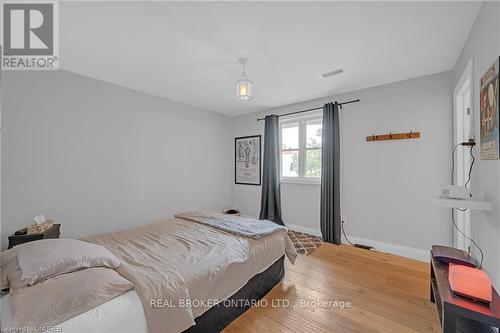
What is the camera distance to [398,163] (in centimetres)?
290

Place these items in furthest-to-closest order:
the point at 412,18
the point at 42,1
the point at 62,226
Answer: the point at 62,226 < the point at 412,18 < the point at 42,1

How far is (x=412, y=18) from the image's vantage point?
5.46ft

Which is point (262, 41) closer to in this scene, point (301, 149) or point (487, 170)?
point (487, 170)

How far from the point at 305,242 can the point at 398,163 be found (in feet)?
5.93

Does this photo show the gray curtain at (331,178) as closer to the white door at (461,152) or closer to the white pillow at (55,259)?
the white door at (461,152)

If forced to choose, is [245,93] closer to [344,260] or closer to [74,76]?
[74,76]

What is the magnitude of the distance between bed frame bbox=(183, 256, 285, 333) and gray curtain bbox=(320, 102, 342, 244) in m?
1.44

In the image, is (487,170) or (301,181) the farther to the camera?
(301,181)

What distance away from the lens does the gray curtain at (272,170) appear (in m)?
4.09

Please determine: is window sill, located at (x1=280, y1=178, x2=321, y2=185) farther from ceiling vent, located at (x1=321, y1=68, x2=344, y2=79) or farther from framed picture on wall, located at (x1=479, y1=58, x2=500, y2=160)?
framed picture on wall, located at (x1=479, y1=58, x2=500, y2=160)

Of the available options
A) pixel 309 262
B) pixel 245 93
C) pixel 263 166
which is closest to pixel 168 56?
pixel 245 93

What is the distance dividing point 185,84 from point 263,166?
2126 millimetres

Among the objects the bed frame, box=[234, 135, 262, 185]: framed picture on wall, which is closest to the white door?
the bed frame

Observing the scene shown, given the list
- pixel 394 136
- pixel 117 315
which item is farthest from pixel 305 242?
pixel 117 315
